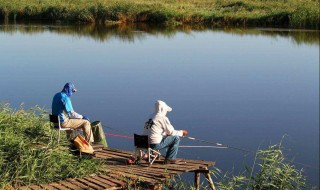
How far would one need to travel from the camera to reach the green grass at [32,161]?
6.74 m

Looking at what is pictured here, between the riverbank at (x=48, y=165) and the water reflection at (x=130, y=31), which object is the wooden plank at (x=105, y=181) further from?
the water reflection at (x=130, y=31)

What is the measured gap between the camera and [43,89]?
52.3ft

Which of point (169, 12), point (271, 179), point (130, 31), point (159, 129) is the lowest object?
point (271, 179)

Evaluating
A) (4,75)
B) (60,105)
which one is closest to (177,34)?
(4,75)

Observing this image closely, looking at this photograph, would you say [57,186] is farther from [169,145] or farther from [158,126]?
[169,145]

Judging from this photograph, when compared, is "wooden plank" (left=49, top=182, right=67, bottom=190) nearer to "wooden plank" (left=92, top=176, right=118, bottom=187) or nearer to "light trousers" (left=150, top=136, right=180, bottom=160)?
"wooden plank" (left=92, top=176, right=118, bottom=187)

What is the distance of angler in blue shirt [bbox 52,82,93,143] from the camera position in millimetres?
8172

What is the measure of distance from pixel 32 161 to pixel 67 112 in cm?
141

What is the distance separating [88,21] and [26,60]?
1099cm

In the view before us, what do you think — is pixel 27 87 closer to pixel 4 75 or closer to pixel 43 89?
pixel 43 89

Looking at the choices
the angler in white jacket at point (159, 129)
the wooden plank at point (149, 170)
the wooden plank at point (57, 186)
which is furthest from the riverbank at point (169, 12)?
the wooden plank at point (57, 186)

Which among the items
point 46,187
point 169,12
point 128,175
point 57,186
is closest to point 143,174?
point 128,175

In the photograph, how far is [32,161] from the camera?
6.89m

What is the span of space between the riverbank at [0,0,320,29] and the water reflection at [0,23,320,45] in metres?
0.60
